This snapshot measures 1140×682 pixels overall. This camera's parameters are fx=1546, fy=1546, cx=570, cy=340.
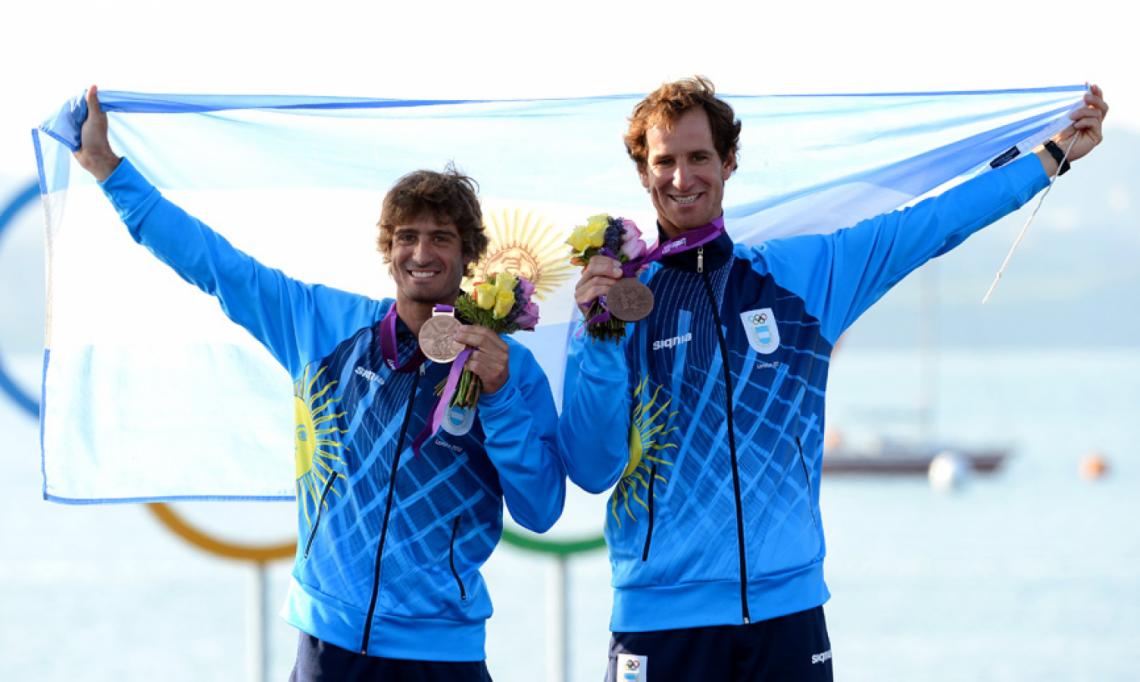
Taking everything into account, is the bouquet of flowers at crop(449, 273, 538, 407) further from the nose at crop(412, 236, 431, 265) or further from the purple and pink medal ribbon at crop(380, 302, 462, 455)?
the nose at crop(412, 236, 431, 265)

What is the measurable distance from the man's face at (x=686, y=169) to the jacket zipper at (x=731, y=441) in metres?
0.14

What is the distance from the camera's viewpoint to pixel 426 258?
3.89 metres

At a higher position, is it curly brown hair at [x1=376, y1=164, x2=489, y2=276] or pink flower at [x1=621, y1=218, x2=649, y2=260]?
curly brown hair at [x1=376, y1=164, x2=489, y2=276]

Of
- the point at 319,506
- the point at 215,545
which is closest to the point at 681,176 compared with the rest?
the point at 319,506

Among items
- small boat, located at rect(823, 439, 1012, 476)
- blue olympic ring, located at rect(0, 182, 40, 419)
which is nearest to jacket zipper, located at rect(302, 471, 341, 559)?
blue olympic ring, located at rect(0, 182, 40, 419)

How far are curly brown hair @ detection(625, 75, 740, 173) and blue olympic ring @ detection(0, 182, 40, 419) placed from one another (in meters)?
2.98

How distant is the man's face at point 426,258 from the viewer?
3.91 metres

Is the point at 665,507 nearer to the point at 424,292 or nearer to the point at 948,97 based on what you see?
the point at 424,292

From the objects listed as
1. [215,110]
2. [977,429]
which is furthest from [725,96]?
[977,429]

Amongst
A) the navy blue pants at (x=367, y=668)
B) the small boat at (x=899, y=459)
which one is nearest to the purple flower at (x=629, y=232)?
the navy blue pants at (x=367, y=668)

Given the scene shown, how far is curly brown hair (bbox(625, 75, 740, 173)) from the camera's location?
3.93 meters

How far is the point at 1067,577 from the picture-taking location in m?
23.1

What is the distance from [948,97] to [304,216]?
6.50ft

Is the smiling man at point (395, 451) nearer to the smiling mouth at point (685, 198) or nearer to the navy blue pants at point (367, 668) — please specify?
the navy blue pants at point (367, 668)
